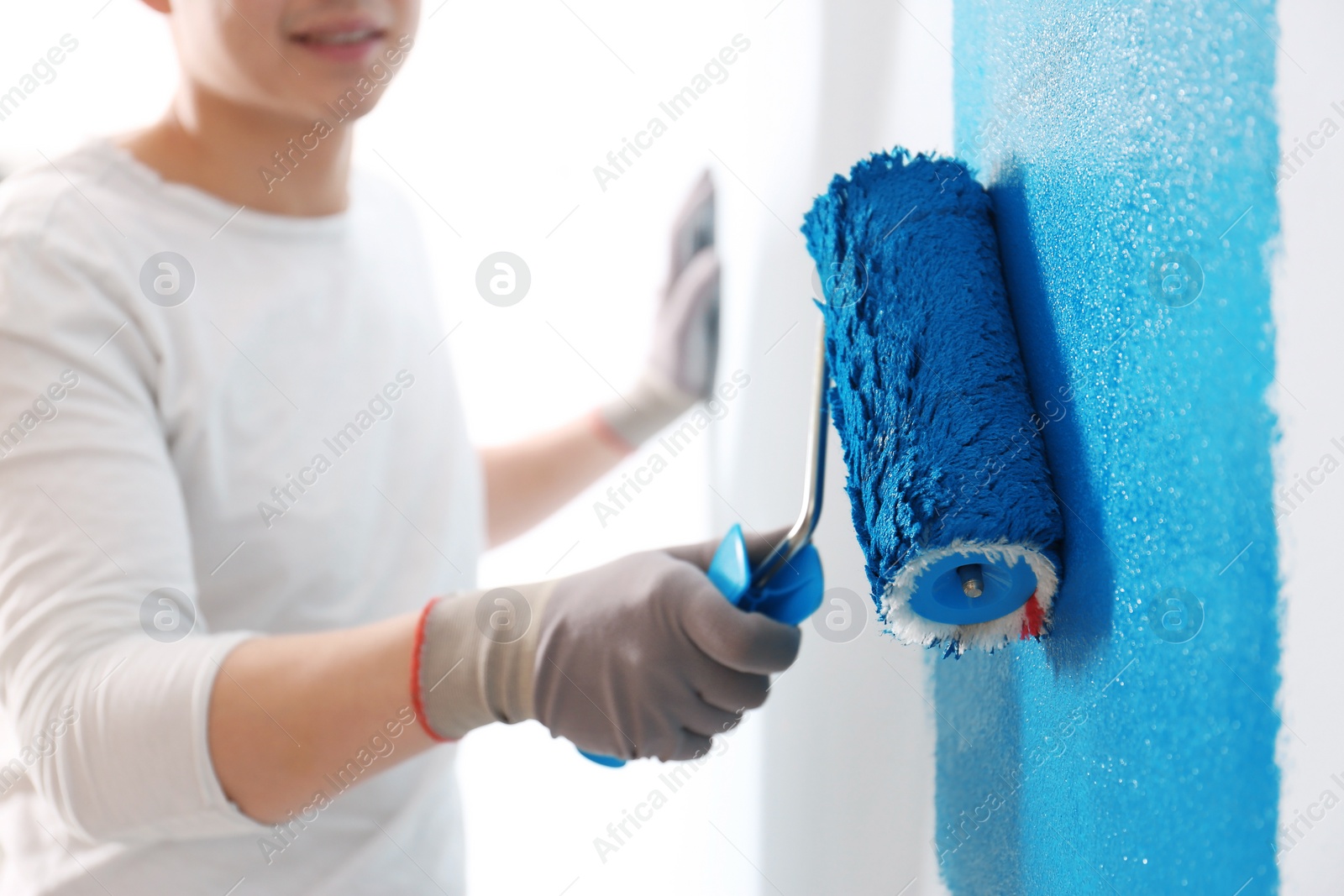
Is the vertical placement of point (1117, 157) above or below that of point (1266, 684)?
above

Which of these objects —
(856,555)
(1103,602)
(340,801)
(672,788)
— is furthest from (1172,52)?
(672,788)

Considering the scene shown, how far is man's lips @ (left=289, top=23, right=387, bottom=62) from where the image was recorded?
0.67m

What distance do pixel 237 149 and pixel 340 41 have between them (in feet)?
0.47

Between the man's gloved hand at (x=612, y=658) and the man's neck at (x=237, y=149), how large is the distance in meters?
0.45

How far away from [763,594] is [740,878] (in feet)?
1.68

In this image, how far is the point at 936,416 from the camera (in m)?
0.39

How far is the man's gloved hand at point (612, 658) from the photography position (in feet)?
1.57

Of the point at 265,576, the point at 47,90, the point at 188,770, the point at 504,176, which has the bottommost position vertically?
the point at 188,770

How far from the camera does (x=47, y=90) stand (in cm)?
107

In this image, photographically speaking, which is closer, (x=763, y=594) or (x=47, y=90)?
(x=763, y=594)

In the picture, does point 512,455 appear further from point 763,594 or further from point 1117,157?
point 1117,157

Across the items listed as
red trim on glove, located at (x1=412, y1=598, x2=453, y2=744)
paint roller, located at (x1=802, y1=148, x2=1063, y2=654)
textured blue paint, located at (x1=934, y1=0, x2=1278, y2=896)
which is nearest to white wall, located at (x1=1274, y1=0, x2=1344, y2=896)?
textured blue paint, located at (x1=934, y1=0, x2=1278, y2=896)

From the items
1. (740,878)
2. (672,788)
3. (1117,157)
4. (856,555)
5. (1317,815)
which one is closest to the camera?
(1317,815)

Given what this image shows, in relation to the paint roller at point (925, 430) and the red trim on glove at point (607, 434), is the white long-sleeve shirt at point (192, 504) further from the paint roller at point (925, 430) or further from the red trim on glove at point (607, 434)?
the paint roller at point (925, 430)
